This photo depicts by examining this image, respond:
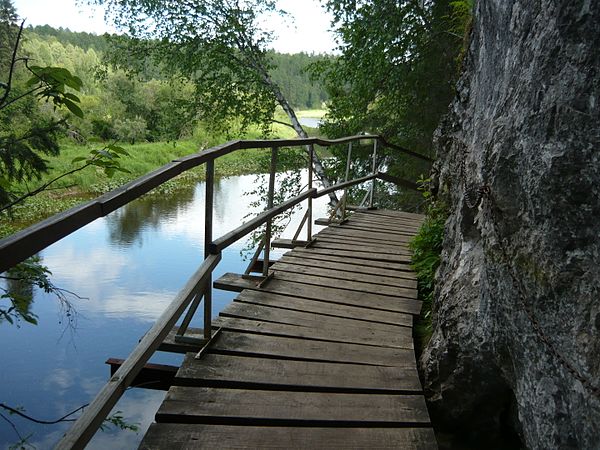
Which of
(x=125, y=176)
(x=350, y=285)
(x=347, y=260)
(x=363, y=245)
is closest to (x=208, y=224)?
(x=350, y=285)

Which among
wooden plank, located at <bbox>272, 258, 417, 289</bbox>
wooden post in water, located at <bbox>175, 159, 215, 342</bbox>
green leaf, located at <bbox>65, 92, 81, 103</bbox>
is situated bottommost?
wooden plank, located at <bbox>272, 258, 417, 289</bbox>

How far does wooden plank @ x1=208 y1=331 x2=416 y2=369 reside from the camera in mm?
3053

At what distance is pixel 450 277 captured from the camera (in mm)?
3393

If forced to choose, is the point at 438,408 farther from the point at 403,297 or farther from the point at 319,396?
the point at 403,297

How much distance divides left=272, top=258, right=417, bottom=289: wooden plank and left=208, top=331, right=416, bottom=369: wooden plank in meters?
1.41

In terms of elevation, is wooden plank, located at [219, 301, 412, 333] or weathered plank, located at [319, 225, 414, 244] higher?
wooden plank, located at [219, 301, 412, 333]

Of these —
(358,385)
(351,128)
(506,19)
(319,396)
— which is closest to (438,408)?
(358,385)

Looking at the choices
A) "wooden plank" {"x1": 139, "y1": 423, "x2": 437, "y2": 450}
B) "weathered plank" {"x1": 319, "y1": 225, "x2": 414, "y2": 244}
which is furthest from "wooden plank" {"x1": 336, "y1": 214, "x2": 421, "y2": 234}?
"wooden plank" {"x1": 139, "y1": 423, "x2": 437, "y2": 450}

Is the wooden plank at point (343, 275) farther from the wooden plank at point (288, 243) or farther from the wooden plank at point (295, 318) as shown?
the wooden plank at point (295, 318)

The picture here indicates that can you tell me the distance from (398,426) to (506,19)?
2.24m

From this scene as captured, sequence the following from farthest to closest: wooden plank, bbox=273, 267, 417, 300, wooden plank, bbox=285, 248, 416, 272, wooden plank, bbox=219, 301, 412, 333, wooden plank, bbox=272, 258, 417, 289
→ wooden plank, bbox=285, 248, 416, 272, wooden plank, bbox=272, 258, 417, 289, wooden plank, bbox=273, 267, 417, 300, wooden plank, bbox=219, 301, 412, 333

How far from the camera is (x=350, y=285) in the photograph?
455 centimetres

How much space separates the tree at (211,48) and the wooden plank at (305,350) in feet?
32.1

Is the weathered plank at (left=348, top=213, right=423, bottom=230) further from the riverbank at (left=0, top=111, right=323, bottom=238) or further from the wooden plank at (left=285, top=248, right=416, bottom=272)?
the riverbank at (left=0, top=111, right=323, bottom=238)
